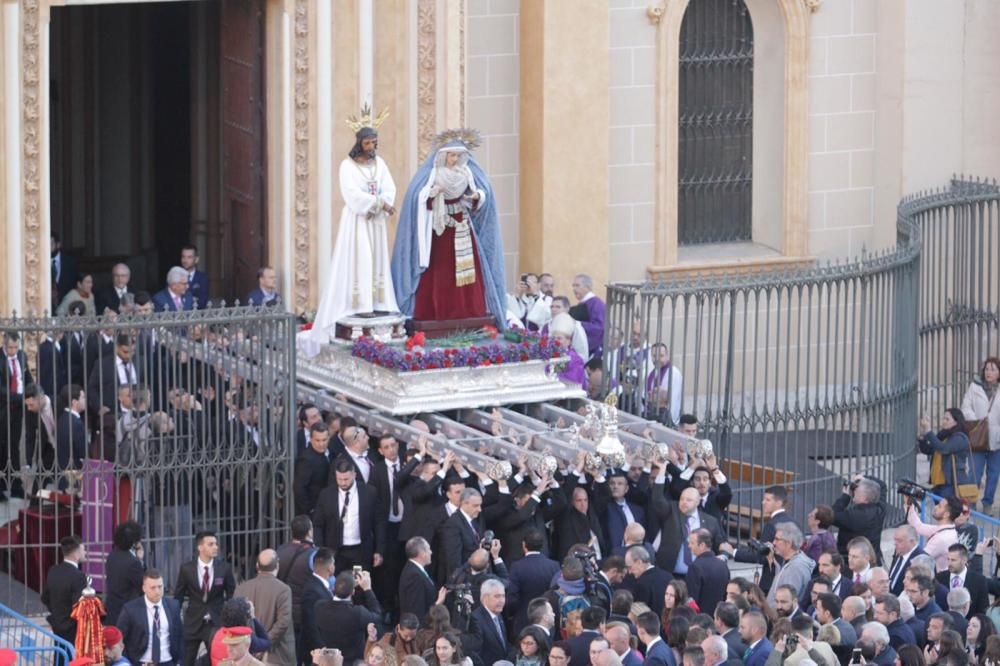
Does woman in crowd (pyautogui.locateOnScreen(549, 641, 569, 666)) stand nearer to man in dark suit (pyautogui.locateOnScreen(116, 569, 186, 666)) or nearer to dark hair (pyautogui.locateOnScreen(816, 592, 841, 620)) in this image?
dark hair (pyautogui.locateOnScreen(816, 592, 841, 620))

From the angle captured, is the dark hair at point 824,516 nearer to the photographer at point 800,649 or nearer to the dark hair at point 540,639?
the photographer at point 800,649

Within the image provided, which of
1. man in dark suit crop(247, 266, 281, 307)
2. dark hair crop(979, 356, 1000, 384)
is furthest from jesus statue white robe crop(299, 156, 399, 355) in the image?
dark hair crop(979, 356, 1000, 384)

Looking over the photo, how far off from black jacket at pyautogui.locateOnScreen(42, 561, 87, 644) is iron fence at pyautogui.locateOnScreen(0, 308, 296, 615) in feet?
4.29

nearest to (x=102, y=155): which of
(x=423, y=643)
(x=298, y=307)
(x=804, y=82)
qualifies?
(x=298, y=307)

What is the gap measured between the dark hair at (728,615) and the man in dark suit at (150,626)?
3.83 meters

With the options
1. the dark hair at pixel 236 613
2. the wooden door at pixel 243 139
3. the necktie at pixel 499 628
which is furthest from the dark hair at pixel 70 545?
the wooden door at pixel 243 139

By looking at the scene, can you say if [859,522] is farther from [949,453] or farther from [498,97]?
[498,97]

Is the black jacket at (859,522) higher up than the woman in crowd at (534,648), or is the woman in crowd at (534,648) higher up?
the black jacket at (859,522)

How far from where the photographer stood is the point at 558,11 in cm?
2905

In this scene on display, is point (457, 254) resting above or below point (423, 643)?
above

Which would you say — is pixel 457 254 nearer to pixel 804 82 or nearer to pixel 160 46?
pixel 804 82

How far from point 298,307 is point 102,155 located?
18.3 feet

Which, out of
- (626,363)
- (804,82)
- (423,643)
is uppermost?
(804,82)

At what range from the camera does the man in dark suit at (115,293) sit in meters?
28.4
